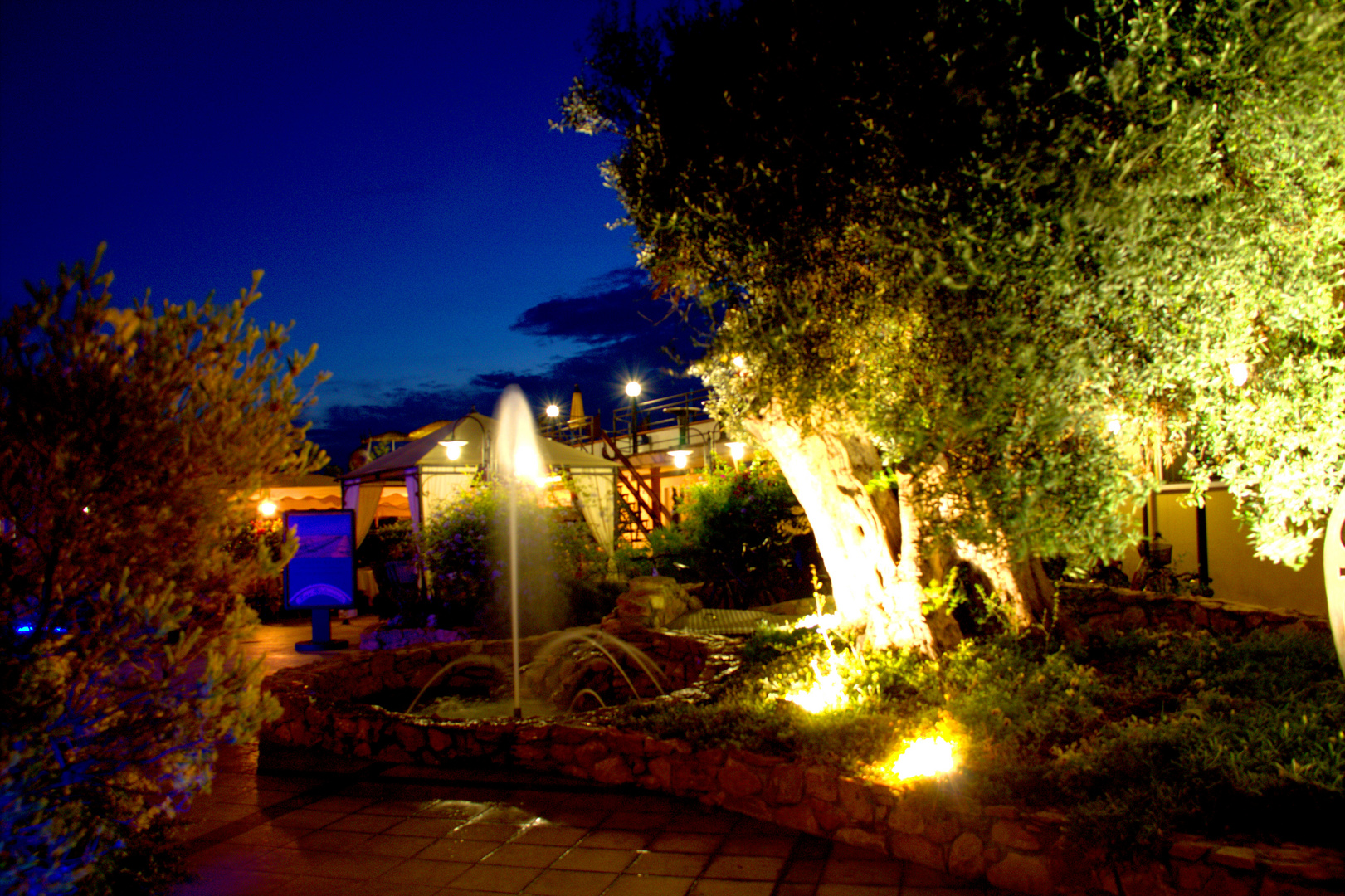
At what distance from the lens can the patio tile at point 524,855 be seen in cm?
377

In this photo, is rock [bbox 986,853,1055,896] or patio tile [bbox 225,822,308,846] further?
patio tile [bbox 225,822,308,846]

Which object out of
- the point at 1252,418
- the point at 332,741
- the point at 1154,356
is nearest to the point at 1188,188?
the point at 1154,356

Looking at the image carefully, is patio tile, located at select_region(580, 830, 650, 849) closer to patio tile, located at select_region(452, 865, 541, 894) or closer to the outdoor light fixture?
patio tile, located at select_region(452, 865, 541, 894)

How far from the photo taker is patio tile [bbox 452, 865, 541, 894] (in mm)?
3529

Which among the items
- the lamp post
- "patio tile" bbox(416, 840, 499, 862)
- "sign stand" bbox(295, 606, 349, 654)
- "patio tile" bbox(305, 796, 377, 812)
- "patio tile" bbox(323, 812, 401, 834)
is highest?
the lamp post

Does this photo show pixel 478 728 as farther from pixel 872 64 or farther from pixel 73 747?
pixel 872 64

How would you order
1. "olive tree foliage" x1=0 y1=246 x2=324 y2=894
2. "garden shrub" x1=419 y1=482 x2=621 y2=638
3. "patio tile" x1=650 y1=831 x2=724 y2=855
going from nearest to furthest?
"olive tree foliage" x1=0 y1=246 x2=324 y2=894 → "patio tile" x1=650 y1=831 x2=724 y2=855 → "garden shrub" x1=419 y1=482 x2=621 y2=638

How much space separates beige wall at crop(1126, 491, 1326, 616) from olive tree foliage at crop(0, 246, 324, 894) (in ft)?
29.2

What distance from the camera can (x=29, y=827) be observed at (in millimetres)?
2299

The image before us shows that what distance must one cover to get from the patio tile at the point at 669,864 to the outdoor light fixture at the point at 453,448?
9.74 m

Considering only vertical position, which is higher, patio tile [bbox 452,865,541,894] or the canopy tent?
the canopy tent

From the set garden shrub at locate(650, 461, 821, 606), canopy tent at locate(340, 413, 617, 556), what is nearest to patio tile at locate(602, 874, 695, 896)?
garden shrub at locate(650, 461, 821, 606)

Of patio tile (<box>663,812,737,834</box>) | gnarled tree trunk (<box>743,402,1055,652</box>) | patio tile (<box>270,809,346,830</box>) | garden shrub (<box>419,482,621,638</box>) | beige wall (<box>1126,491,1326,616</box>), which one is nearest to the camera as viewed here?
patio tile (<box>663,812,737,834</box>)

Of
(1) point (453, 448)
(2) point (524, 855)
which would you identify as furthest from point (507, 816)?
(1) point (453, 448)
